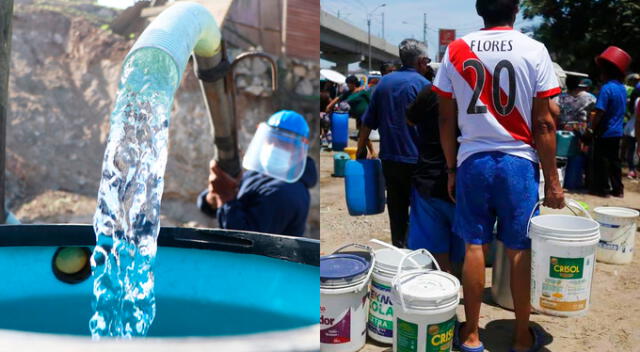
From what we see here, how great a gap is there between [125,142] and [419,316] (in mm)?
1298

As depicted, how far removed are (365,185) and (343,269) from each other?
137 cm

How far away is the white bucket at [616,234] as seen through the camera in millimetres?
3209

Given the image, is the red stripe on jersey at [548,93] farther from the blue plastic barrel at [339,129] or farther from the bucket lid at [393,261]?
the blue plastic barrel at [339,129]

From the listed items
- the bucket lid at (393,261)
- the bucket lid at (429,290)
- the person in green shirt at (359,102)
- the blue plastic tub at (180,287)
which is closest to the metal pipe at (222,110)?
the blue plastic tub at (180,287)

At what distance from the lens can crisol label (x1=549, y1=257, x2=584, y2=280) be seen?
6.61ft

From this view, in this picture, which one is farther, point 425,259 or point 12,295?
point 12,295

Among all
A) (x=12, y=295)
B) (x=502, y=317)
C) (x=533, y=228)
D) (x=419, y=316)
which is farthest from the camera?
(x=12, y=295)

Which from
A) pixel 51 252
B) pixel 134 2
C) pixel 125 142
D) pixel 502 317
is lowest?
pixel 502 317

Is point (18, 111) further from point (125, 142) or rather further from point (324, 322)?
point (324, 322)

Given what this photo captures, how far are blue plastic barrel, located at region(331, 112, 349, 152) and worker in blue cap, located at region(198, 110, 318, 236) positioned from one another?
5.87 meters

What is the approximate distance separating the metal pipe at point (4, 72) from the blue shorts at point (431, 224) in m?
1.98

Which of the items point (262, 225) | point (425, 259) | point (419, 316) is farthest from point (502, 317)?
point (262, 225)

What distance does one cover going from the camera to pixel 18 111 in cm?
288

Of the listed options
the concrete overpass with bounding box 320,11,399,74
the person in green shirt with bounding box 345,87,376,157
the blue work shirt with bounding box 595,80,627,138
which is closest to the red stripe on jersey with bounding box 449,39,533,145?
the blue work shirt with bounding box 595,80,627,138
